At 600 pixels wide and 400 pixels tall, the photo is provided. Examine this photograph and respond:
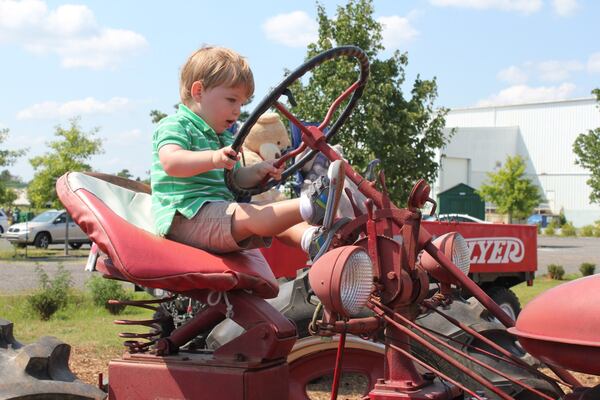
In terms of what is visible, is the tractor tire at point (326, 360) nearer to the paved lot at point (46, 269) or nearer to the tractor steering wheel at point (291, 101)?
the tractor steering wheel at point (291, 101)

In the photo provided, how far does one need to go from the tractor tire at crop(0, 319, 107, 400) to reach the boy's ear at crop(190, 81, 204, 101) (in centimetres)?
128

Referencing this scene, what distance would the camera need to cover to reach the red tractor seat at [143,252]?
2.86m

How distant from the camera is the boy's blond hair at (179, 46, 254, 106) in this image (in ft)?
9.93

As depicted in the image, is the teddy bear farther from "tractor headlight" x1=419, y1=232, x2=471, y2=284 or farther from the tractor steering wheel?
"tractor headlight" x1=419, y1=232, x2=471, y2=284

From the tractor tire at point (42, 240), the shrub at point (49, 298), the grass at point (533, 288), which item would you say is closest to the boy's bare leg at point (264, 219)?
the shrub at point (49, 298)

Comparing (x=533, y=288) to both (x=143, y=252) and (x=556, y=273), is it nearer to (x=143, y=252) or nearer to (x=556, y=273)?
(x=556, y=273)

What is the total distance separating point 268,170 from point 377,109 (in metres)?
9.58

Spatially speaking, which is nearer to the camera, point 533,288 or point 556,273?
point 533,288

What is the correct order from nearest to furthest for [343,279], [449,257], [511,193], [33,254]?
[343,279] → [449,257] → [33,254] → [511,193]

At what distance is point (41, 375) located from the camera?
342 centimetres

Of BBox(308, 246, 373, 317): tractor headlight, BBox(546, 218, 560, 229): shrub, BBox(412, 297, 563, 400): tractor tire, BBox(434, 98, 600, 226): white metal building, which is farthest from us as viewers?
BBox(434, 98, 600, 226): white metal building

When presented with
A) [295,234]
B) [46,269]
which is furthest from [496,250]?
[46,269]

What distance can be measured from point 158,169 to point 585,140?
2978cm

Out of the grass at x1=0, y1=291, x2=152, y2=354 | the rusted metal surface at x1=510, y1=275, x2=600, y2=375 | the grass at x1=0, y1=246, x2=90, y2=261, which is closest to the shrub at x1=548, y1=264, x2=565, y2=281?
the grass at x1=0, y1=291, x2=152, y2=354
